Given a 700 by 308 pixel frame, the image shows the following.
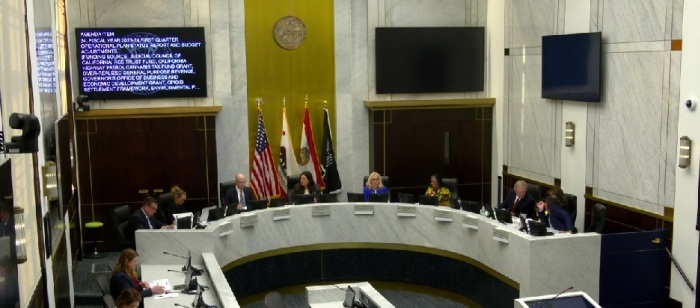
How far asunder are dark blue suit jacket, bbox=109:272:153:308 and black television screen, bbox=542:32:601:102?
6.40m

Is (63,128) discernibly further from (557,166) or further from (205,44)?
(557,166)

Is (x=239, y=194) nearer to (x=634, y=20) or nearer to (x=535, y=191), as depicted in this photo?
(x=535, y=191)

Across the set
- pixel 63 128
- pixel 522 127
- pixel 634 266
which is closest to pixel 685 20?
pixel 634 266

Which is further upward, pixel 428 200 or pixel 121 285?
pixel 428 200

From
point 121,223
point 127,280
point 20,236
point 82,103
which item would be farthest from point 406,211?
point 20,236

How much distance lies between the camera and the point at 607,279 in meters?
8.96

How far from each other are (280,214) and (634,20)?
5.26 m

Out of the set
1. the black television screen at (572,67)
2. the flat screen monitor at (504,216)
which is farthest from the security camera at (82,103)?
the black television screen at (572,67)

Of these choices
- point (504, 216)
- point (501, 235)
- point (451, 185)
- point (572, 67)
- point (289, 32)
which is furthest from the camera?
point (289, 32)

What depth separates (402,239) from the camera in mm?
10734

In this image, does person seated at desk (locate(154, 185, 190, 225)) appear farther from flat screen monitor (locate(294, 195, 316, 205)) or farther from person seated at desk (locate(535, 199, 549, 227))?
person seated at desk (locate(535, 199, 549, 227))

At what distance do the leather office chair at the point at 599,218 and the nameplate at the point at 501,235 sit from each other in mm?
1434

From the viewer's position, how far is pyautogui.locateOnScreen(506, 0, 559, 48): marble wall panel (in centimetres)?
1159

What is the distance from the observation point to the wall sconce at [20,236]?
213 inches
